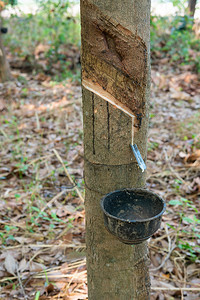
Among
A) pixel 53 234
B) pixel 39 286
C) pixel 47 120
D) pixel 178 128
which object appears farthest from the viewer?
pixel 47 120

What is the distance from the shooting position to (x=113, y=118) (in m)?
1.25

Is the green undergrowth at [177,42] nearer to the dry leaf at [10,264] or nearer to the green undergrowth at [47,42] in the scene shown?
the green undergrowth at [47,42]

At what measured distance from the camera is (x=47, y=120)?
185 inches

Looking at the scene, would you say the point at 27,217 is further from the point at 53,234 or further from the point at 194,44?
the point at 194,44

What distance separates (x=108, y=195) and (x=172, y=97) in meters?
4.49

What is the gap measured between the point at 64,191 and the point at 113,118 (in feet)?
6.44

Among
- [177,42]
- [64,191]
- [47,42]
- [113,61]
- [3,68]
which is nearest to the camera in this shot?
[113,61]

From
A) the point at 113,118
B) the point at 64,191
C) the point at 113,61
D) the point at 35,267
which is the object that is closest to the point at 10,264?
the point at 35,267

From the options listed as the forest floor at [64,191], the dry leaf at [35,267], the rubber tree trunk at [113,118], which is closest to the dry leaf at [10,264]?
the forest floor at [64,191]

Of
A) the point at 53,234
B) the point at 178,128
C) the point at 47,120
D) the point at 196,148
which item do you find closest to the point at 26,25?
the point at 47,120

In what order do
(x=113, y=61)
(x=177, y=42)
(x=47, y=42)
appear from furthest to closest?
(x=177, y=42) < (x=47, y=42) < (x=113, y=61)

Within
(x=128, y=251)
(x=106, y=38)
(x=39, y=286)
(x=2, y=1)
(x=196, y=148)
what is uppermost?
(x=2, y=1)

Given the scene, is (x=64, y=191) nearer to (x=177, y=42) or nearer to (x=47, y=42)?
(x=47, y=42)

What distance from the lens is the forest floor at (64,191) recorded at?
211 cm
